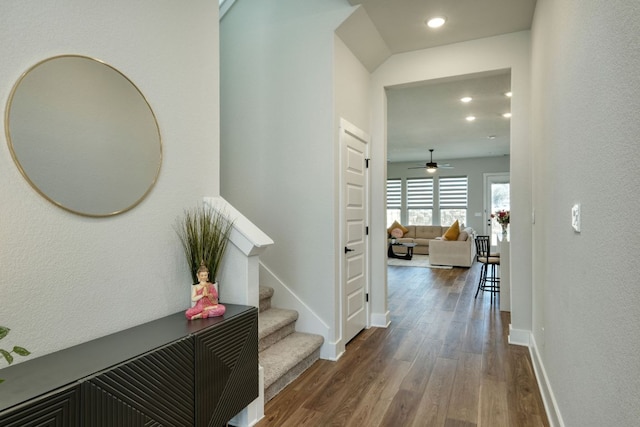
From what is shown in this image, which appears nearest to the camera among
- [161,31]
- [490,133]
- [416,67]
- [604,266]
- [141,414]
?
[604,266]

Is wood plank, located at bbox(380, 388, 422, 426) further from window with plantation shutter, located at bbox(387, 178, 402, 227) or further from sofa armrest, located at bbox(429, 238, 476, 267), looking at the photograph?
window with plantation shutter, located at bbox(387, 178, 402, 227)

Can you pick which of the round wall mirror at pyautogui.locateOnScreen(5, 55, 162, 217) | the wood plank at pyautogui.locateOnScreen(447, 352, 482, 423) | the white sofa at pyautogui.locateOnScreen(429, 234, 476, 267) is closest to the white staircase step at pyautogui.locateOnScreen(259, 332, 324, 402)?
the wood plank at pyautogui.locateOnScreen(447, 352, 482, 423)

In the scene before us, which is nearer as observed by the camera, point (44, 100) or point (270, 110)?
point (44, 100)

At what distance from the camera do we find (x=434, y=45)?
12.7ft

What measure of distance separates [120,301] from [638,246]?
1903mm

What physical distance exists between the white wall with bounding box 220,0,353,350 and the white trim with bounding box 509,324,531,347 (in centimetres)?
170

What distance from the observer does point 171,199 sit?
2.07m

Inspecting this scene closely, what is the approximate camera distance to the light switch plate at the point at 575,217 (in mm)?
1554

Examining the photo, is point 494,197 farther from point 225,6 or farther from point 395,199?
point 225,6

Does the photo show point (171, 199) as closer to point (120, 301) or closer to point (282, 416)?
point (120, 301)

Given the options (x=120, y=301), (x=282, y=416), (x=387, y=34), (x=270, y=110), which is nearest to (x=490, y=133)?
(x=387, y=34)

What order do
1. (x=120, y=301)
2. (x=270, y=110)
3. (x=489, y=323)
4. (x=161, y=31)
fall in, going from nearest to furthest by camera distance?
(x=120, y=301) < (x=161, y=31) < (x=270, y=110) < (x=489, y=323)

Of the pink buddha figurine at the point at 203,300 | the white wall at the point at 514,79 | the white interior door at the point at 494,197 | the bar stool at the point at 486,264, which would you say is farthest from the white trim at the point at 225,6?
the white interior door at the point at 494,197

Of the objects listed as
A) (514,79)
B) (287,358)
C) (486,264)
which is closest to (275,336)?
(287,358)
